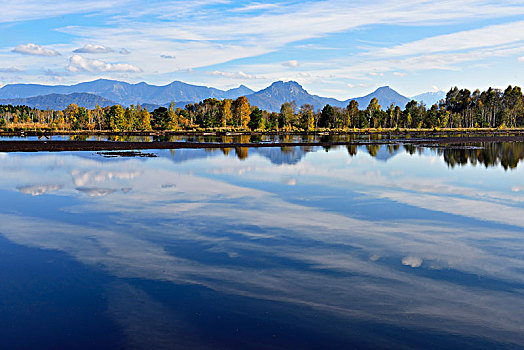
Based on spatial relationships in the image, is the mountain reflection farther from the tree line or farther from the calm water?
the tree line

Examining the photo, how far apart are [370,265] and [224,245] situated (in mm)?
4692

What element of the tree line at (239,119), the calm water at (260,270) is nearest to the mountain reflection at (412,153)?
the calm water at (260,270)

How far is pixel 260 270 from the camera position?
11758 mm

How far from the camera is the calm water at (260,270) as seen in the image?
8.46 metres

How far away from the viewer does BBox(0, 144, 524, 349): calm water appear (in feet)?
27.8

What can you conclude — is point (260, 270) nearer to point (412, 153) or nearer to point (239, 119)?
point (412, 153)

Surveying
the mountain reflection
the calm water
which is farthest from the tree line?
the calm water

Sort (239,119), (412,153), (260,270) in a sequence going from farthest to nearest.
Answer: (239,119) → (412,153) → (260,270)

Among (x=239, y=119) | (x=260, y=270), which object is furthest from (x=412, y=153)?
(x=239, y=119)

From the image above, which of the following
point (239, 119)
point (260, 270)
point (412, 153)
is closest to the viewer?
point (260, 270)

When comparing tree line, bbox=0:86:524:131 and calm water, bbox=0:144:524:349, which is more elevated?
tree line, bbox=0:86:524:131

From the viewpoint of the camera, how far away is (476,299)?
995cm

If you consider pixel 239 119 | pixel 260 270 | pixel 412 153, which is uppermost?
pixel 239 119

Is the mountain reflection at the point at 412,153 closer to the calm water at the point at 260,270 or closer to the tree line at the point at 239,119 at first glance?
the calm water at the point at 260,270
